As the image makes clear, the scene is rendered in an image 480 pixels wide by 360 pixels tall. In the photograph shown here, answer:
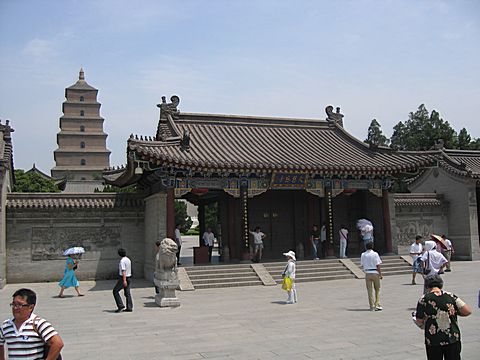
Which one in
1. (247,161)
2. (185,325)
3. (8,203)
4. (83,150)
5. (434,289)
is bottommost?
(185,325)

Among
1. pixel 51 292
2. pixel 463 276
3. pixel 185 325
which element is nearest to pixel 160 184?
pixel 51 292

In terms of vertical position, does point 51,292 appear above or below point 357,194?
below

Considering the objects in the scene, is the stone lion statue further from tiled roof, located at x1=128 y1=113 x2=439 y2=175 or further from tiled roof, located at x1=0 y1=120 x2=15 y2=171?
tiled roof, located at x1=0 y1=120 x2=15 y2=171

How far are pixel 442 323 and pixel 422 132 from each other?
3951cm

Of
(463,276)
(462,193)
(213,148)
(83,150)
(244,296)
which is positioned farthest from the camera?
(83,150)

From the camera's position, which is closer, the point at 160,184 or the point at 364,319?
the point at 364,319

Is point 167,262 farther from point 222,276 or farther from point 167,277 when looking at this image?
point 222,276

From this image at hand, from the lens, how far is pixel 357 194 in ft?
65.7

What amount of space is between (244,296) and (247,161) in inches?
201

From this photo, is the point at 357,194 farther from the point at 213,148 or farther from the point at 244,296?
the point at 244,296

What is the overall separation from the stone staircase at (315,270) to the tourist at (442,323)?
10.7 meters

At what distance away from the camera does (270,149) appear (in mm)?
18359

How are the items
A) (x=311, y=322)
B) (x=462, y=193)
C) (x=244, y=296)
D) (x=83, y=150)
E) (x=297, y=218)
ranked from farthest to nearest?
(x=83, y=150)
(x=462, y=193)
(x=297, y=218)
(x=244, y=296)
(x=311, y=322)

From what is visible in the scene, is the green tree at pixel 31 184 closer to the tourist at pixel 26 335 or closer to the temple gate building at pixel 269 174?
the temple gate building at pixel 269 174
